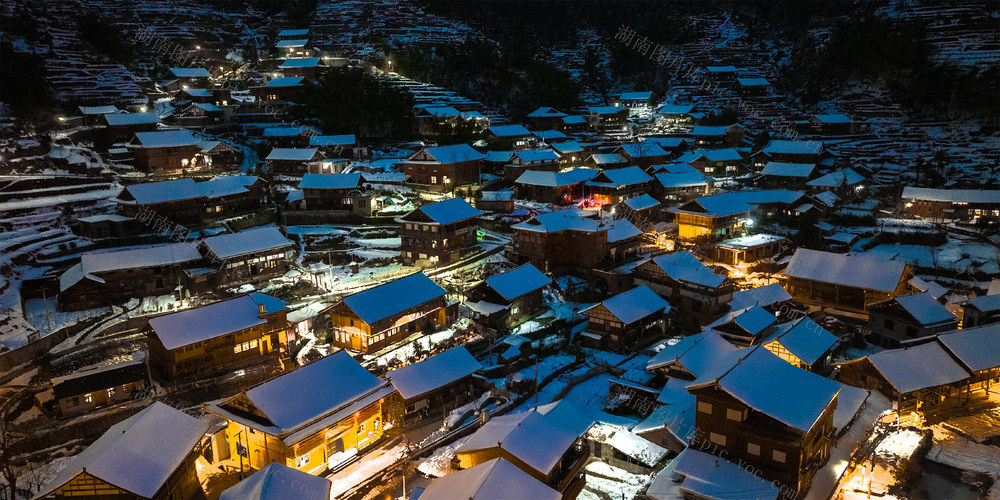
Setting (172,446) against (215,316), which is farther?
(215,316)

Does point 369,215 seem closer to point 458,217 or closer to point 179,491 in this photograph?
point 458,217

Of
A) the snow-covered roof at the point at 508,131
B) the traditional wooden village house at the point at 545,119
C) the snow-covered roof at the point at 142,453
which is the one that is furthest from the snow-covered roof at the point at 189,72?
the snow-covered roof at the point at 142,453

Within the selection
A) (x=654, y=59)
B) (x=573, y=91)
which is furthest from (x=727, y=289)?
(x=654, y=59)

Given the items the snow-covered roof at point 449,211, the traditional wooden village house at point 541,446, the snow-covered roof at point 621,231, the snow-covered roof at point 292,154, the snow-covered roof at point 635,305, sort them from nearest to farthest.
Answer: the traditional wooden village house at point 541,446
the snow-covered roof at point 635,305
the snow-covered roof at point 449,211
the snow-covered roof at point 621,231
the snow-covered roof at point 292,154

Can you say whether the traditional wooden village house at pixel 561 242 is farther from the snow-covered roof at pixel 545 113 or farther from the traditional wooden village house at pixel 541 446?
the snow-covered roof at pixel 545 113

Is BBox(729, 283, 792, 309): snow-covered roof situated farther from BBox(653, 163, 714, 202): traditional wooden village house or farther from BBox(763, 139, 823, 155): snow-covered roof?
BBox(763, 139, 823, 155): snow-covered roof

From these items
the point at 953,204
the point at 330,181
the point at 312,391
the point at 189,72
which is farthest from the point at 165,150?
the point at 953,204
